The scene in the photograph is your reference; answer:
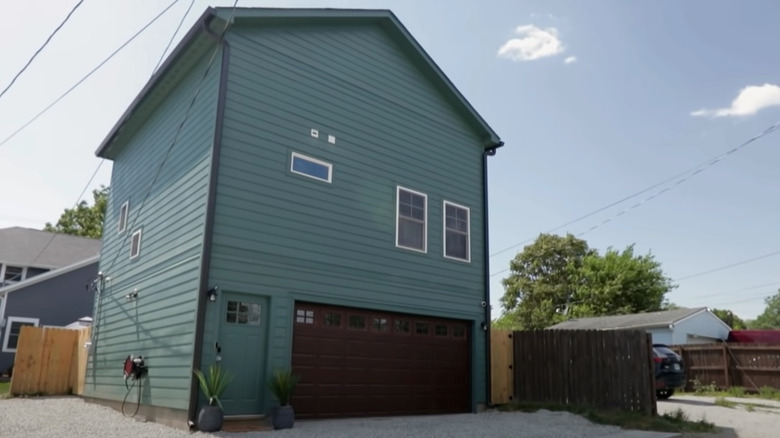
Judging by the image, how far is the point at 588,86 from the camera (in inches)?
598

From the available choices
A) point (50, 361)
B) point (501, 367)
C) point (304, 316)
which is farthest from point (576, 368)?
point (50, 361)

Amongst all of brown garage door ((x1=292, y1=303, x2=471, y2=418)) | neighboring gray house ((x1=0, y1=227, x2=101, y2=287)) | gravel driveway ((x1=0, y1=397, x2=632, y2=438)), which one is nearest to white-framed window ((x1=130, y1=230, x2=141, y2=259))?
gravel driveway ((x1=0, y1=397, x2=632, y2=438))

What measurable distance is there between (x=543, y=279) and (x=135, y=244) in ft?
113

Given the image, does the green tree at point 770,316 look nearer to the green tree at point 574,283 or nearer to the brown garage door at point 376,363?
the green tree at point 574,283

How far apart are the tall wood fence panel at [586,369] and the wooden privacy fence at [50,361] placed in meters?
11.1

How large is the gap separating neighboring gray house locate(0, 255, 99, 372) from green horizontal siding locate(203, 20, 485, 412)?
47.6 ft

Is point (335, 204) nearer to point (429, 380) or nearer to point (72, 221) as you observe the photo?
point (429, 380)

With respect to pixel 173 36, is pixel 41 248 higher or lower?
lower

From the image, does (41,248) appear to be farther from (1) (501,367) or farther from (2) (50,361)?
(1) (501,367)

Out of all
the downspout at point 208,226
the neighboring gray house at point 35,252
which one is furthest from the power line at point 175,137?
the neighboring gray house at point 35,252

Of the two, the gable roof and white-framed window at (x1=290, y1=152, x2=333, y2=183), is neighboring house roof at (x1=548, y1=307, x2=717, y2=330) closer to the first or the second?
the gable roof

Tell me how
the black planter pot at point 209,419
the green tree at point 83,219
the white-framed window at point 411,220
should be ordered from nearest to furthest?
the black planter pot at point 209,419, the white-framed window at point 411,220, the green tree at point 83,219

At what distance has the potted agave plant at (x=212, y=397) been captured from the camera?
7.88 m

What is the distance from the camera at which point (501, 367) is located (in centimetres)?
1321
